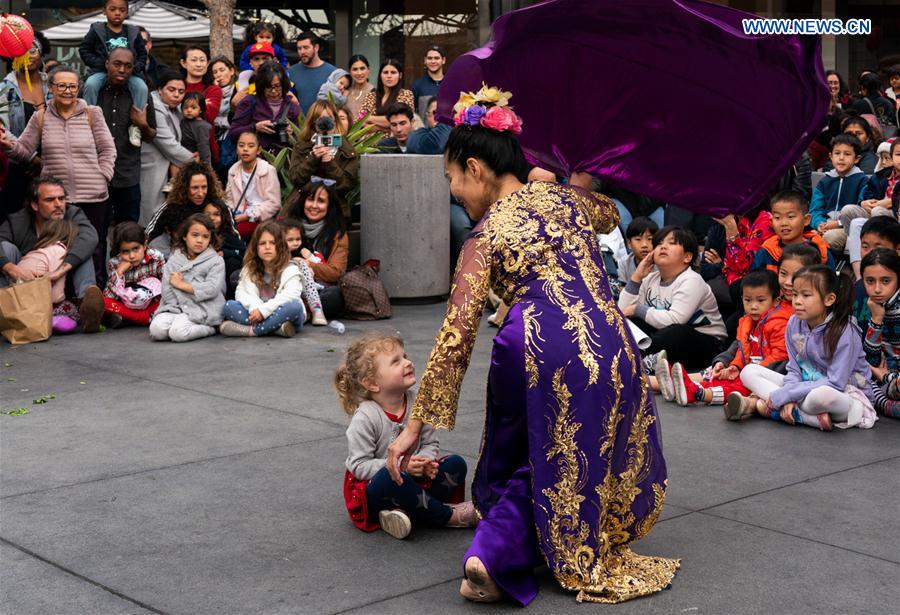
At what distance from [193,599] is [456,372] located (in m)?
1.15

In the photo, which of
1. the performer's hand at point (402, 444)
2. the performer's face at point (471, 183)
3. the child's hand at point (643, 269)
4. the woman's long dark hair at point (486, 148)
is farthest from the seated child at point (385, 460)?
the child's hand at point (643, 269)

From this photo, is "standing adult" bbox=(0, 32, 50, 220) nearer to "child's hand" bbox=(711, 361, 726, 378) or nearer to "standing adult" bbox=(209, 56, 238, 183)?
"standing adult" bbox=(209, 56, 238, 183)

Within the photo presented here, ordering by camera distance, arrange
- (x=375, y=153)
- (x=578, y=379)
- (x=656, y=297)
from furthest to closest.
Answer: (x=375, y=153)
(x=656, y=297)
(x=578, y=379)

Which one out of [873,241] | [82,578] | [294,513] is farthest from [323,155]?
[82,578]

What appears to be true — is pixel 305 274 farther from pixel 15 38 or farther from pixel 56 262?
pixel 15 38

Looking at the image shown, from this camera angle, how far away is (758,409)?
6.78 metres

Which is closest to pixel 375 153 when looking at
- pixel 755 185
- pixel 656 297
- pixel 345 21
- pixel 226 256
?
pixel 226 256

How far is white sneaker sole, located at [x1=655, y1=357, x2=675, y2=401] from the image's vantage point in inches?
282

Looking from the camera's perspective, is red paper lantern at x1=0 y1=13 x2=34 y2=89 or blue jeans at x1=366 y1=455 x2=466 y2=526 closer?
blue jeans at x1=366 y1=455 x2=466 y2=526

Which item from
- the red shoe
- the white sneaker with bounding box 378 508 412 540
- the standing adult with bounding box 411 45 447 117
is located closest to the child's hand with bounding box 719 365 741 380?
the red shoe

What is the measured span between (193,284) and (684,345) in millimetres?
3788

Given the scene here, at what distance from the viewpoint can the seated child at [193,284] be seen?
9289mm

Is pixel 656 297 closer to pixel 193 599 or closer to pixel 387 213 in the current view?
pixel 387 213

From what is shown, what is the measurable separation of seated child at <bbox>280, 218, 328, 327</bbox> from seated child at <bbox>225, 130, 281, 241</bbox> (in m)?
0.78
